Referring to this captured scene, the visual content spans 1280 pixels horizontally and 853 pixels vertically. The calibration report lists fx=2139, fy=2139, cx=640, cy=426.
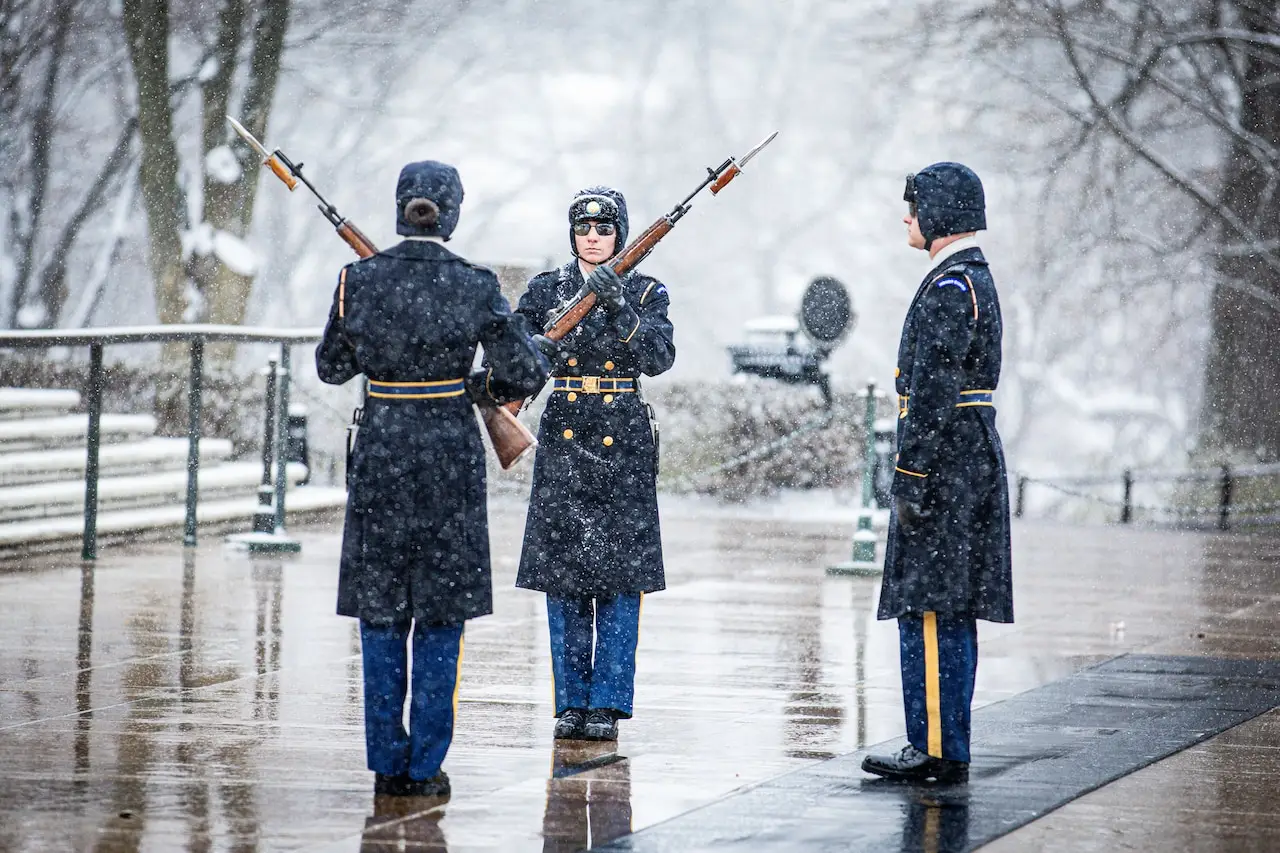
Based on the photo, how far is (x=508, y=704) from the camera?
7840mm

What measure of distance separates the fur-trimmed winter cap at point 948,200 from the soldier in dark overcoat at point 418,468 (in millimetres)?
1340

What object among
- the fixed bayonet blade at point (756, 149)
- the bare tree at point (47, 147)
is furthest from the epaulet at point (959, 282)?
the bare tree at point (47, 147)

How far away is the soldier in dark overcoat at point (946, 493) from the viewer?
6.38 m

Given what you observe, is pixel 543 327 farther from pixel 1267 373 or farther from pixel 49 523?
pixel 1267 373

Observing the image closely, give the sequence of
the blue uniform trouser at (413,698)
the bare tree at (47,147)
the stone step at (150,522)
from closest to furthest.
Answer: the blue uniform trouser at (413,698) < the stone step at (150,522) < the bare tree at (47,147)

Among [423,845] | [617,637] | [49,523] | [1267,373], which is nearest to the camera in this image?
[423,845]

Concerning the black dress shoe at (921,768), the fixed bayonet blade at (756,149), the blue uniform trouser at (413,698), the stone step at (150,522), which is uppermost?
the fixed bayonet blade at (756,149)

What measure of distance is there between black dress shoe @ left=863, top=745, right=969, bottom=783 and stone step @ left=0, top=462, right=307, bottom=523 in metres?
7.74

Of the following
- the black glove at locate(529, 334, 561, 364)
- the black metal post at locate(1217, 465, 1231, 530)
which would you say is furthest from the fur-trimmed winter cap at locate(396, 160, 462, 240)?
the black metal post at locate(1217, 465, 1231, 530)

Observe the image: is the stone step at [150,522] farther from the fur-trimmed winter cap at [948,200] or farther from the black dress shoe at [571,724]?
the fur-trimmed winter cap at [948,200]

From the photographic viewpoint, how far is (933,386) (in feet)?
20.9

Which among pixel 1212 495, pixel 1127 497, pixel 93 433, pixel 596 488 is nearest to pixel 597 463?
pixel 596 488

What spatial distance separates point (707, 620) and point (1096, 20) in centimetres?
1564

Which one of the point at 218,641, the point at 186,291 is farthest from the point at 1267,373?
the point at 218,641
